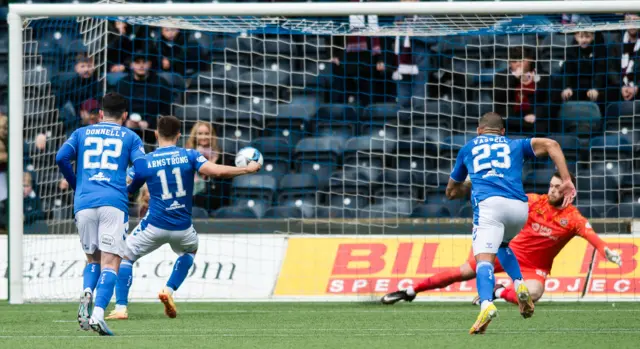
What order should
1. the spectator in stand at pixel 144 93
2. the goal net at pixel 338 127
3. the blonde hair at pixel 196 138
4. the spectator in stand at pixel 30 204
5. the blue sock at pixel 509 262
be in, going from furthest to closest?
the spectator in stand at pixel 144 93
the spectator in stand at pixel 30 204
the blonde hair at pixel 196 138
the goal net at pixel 338 127
the blue sock at pixel 509 262

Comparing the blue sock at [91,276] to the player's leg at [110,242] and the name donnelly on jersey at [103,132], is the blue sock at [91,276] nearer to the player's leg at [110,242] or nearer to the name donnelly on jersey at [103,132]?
the player's leg at [110,242]

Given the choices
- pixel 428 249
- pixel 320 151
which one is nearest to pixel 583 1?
pixel 428 249

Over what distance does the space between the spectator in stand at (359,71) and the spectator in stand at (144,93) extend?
2.06m

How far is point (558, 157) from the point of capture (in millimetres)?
7789

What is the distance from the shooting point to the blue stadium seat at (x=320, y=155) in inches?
524

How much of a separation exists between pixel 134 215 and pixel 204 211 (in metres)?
0.85

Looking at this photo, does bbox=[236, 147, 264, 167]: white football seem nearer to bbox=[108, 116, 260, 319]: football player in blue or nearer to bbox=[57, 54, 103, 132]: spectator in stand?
bbox=[108, 116, 260, 319]: football player in blue

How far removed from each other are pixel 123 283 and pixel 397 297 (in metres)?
2.83

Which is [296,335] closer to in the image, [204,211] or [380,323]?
[380,323]

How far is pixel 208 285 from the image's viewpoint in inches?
468

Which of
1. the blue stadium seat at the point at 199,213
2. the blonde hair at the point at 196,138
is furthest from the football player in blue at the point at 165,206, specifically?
the blue stadium seat at the point at 199,213

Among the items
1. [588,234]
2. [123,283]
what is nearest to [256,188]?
[123,283]

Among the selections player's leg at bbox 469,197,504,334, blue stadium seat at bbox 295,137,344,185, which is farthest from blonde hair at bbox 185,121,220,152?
player's leg at bbox 469,197,504,334

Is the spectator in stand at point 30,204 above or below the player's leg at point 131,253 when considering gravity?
above
